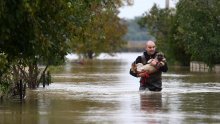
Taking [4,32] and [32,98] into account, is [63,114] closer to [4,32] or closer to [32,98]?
[4,32]

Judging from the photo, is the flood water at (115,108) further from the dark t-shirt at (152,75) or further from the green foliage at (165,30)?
the green foliage at (165,30)

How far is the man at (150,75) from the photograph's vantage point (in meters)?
22.1

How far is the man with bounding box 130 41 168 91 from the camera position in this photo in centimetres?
2206

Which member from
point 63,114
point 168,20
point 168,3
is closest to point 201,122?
point 63,114

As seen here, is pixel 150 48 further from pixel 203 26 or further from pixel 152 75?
pixel 203 26

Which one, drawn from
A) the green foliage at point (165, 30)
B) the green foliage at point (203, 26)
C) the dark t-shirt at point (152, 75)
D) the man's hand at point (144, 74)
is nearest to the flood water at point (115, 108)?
the dark t-shirt at point (152, 75)

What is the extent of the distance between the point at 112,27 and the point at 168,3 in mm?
18322

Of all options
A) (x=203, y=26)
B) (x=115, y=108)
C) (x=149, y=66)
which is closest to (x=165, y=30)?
(x=203, y=26)

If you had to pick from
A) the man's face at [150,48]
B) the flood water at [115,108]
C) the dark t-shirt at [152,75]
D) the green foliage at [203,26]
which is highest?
the green foliage at [203,26]

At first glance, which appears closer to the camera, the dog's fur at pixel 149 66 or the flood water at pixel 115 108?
the flood water at pixel 115 108

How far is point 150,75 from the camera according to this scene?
22.4 metres

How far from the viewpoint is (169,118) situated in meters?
15.5

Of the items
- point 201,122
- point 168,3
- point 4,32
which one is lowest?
point 201,122

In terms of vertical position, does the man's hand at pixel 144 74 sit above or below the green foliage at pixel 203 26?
below
